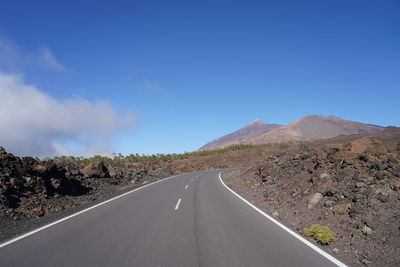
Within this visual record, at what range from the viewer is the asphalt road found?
4980 millimetres

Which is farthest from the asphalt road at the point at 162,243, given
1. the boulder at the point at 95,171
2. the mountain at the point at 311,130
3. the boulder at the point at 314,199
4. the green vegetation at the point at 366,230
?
the mountain at the point at 311,130

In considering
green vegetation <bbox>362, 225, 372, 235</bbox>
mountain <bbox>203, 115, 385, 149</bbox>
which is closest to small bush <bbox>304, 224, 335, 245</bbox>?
green vegetation <bbox>362, 225, 372, 235</bbox>

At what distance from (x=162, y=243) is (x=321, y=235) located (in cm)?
369

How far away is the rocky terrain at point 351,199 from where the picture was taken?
19.8 ft

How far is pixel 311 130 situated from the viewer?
143875mm

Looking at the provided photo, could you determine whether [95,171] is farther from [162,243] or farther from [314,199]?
[162,243]

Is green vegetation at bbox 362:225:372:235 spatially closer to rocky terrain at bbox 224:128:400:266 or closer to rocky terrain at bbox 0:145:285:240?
rocky terrain at bbox 224:128:400:266

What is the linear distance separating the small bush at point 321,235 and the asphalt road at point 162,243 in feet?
1.74

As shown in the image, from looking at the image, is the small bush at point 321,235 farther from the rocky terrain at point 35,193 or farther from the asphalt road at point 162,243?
the rocky terrain at point 35,193

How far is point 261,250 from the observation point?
18.2 feet

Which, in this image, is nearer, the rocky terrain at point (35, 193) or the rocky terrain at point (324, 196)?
the rocky terrain at point (324, 196)

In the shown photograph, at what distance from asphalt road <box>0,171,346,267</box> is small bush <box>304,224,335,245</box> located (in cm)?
53

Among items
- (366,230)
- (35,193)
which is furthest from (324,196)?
(35,193)

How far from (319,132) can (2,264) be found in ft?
489
